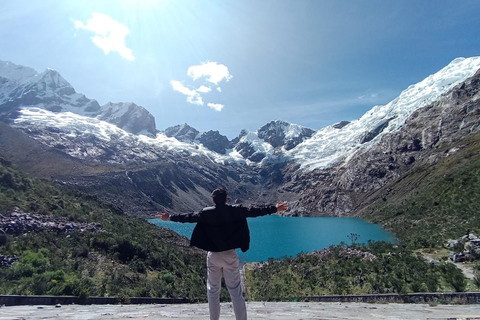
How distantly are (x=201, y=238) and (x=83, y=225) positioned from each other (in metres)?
30.7

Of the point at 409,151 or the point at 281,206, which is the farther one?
the point at 409,151

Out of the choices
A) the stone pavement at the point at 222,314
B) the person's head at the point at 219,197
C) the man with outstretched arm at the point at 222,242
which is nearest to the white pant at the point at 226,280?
the man with outstretched arm at the point at 222,242

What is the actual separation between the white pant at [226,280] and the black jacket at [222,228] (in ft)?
0.69

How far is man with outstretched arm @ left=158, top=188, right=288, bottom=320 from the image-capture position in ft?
19.4

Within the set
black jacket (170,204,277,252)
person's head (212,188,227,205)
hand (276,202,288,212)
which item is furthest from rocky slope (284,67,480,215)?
person's head (212,188,227,205)

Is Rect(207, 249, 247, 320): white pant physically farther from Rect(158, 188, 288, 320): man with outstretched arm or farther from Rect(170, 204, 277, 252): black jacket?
Rect(170, 204, 277, 252): black jacket

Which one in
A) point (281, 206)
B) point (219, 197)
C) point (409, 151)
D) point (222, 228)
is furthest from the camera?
point (409, 151)

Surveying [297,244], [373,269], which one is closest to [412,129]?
[297,244]

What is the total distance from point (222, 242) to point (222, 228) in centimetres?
28

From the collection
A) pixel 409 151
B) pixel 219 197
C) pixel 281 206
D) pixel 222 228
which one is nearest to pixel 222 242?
pixel 222 228

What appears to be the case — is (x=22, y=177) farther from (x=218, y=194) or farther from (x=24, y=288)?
(x=218, y=194)

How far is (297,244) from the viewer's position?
80.1 metres

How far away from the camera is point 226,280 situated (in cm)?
595

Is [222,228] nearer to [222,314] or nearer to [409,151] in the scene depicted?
[222,314]
